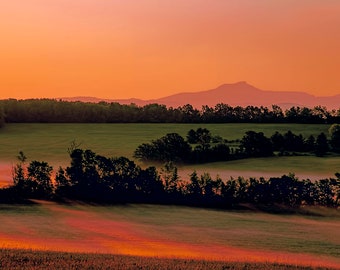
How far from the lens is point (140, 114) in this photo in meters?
147

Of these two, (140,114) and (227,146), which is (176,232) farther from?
(140,114)

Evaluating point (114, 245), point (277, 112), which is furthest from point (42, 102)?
point (114, 245)

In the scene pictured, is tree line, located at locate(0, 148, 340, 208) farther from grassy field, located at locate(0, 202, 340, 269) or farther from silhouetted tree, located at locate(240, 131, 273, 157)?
silhouetted tree, located at locate(240, 131, 273, 157)

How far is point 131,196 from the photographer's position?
281 feet

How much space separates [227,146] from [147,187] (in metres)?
33.7

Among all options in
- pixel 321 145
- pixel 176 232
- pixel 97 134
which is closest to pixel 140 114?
pixel 97 134

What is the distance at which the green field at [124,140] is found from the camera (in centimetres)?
10412

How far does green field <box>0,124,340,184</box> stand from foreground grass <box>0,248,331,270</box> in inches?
1971

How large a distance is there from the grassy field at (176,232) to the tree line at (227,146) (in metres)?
30.4

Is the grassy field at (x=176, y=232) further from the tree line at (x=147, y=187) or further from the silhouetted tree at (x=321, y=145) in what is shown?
the silhouetted tree at (x=321, y=145)

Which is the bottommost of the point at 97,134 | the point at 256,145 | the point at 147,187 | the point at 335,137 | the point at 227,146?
the point at 147,187

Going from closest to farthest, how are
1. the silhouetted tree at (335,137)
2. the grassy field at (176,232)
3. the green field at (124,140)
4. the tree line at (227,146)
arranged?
the grassy field at (176,232), the green field at (124,140), the tree line at (227,146), the silhouetted tree at (335,137)

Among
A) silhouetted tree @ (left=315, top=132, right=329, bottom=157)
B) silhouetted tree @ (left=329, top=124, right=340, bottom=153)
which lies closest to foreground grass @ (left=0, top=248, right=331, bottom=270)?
silhouetted tree @ (left=315, top=132, right=329, bottom=157)

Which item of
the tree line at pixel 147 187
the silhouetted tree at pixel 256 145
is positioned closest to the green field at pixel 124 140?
the silhouetted tree at pixel 256 145
